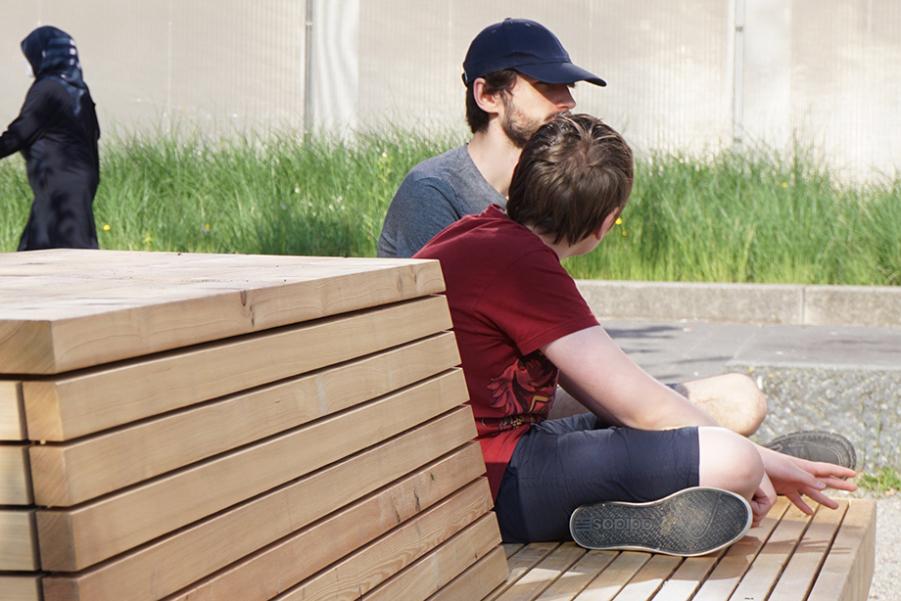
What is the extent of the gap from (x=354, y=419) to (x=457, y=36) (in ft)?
35.4

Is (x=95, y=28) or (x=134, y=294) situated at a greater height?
(x=95, y=28)

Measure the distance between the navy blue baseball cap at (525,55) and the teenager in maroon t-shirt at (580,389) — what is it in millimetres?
720

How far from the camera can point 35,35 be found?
5.83m

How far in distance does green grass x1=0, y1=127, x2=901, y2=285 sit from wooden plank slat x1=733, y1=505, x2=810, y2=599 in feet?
16.9

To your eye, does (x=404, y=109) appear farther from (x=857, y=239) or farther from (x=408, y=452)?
(x=408, y=452)

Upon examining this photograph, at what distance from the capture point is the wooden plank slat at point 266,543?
1262mm

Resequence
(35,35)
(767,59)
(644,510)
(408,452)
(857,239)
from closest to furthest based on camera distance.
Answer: (408,452), (644,510), (35,35), (857,239), (767,59)

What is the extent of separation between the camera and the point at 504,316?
2.25 m

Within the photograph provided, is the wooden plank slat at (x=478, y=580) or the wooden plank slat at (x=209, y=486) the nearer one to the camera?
the wooden plank slat at (x=209, y=486)

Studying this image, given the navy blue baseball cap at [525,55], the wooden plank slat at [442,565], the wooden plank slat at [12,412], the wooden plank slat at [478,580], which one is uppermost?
the navy blue baseball cap at [525,55]

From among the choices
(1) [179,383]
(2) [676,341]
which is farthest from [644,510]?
(2) [676,341]

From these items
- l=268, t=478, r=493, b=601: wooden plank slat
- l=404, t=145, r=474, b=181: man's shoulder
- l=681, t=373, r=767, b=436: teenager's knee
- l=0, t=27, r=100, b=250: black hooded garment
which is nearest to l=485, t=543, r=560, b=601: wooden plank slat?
l=268, t=478, r=493, b=601: wooden plank slat

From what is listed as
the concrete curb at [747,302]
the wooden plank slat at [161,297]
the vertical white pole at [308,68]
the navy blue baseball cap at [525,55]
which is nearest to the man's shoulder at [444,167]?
the navy blue baseball cap at [525,55]

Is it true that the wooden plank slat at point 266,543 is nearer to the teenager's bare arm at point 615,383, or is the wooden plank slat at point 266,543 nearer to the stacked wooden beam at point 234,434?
the stacked wooden beam at point 234,434
